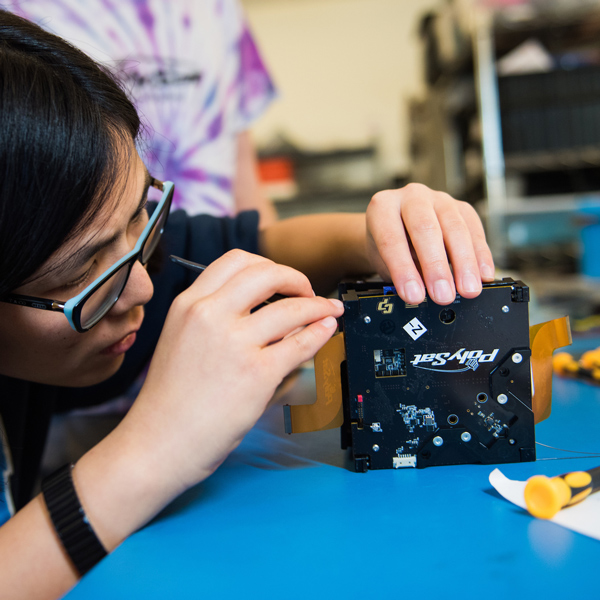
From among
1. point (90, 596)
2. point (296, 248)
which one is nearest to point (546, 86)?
point (296, 248)

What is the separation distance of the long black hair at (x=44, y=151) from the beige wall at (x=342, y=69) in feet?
10.1

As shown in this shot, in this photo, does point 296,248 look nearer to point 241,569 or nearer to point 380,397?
point 380,397

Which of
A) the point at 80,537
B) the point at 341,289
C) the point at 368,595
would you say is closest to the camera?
the point at 368,595

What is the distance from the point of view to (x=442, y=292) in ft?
1.45

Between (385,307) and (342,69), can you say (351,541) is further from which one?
(342,69)

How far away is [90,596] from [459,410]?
0.31 meters

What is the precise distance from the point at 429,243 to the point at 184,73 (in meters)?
1.00

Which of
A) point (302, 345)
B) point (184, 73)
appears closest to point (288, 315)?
point (302, 345)

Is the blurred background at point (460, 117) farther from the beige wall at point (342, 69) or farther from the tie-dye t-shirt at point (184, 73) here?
the tie-dye t-shirt at point (184, 73)

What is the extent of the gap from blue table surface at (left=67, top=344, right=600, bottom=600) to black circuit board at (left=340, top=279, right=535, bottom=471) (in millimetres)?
21

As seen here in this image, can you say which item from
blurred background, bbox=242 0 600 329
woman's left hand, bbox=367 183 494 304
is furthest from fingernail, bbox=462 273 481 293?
blurred background, bbox=242 0 600 329

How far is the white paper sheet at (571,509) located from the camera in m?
0.35

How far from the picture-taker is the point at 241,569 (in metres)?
0.34

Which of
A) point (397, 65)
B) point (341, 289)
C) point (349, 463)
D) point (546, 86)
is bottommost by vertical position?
point (349, 463)
